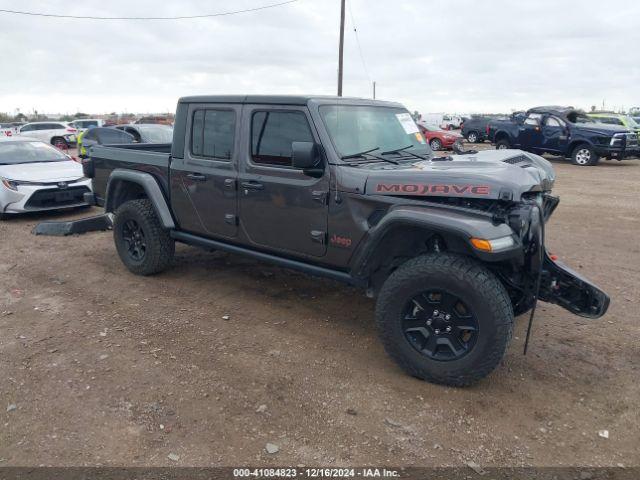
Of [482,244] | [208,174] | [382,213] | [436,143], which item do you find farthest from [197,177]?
[436,143]

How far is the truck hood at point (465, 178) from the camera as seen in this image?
323 cm

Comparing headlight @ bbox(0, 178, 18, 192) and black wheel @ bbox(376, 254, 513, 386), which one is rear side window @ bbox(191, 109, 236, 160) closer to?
black wheel @ bbox(376, 254, 513, 386)

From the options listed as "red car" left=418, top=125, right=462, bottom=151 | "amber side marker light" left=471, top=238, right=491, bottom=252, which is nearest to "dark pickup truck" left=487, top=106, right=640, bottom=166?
"red car" left=418, top=125, right=462, bottom=151

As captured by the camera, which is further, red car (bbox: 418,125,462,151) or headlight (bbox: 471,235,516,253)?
red car (bbox: 418,125,462,151)

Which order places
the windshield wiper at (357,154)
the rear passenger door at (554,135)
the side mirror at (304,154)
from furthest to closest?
1. the rear passenger door at (554,135)
2. the windshield wiper at (357,154)
3. the side mirror at (304,154)

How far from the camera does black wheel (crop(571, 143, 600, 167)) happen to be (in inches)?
658

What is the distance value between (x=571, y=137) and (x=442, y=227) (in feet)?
52.5

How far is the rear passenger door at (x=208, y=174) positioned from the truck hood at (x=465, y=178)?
135 centimetres

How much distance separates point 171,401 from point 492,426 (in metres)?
2.00

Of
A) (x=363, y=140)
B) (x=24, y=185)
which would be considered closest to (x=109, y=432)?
(x=363, y=140)

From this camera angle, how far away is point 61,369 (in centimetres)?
363

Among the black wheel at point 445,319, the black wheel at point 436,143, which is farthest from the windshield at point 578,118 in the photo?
the black wheel at point 445,319

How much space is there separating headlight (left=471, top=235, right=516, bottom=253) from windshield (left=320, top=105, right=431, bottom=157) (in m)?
1.30

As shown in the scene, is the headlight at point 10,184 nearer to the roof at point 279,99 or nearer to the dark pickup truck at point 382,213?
the dark pickup truck at point 382,213
